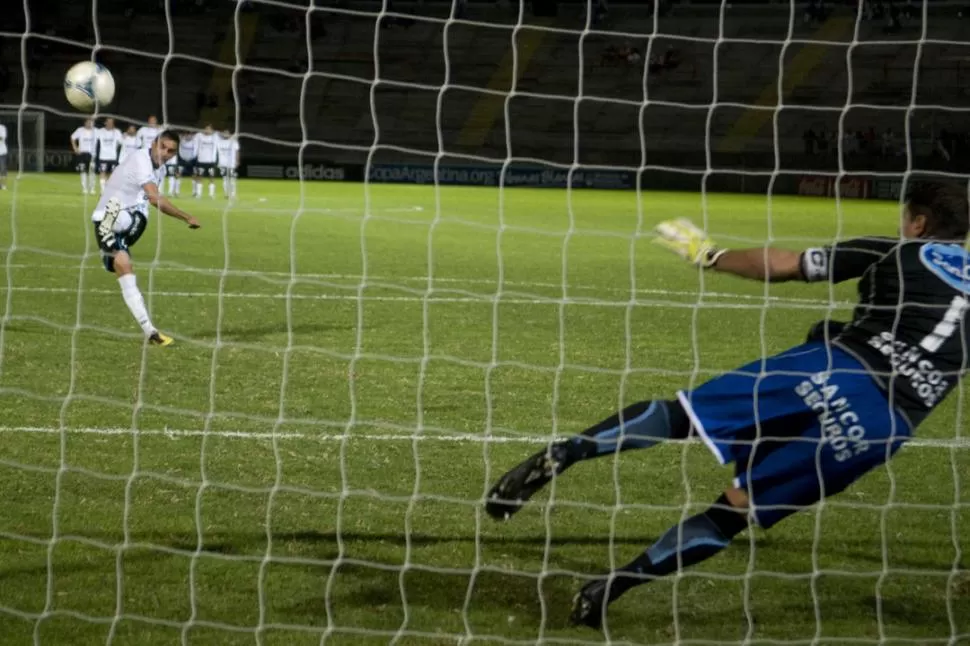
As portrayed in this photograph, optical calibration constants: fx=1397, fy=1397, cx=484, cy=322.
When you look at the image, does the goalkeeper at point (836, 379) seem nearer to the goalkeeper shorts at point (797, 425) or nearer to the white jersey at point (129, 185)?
the goalkeeper shorts at point (797, 425)

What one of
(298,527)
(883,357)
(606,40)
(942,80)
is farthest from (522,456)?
(606,40)

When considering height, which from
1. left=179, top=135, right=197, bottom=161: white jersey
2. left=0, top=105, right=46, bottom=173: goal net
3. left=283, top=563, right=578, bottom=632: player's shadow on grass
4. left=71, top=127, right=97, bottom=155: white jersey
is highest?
left=283, top=563, right=578, bottom=632: player's shadow on grass

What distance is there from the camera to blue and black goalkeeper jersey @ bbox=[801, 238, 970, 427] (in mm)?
4293

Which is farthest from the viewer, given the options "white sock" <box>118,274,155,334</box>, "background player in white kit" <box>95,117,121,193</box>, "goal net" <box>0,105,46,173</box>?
"goal net" <box>0,105,46,173</box>

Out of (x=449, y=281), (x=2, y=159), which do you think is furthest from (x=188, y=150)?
(x=449, y=281)

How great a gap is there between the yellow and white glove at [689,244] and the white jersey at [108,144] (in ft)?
81.2

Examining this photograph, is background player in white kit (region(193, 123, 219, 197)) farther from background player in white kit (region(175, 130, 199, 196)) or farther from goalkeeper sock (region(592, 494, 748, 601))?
goalkeeper sock (region(592, 494, 748, 601))

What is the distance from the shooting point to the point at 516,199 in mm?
26766

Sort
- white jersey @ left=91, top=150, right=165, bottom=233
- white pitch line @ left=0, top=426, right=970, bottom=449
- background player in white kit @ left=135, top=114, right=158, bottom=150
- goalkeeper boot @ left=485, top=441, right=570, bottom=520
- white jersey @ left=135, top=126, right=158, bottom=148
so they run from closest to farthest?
goalkeeper boot @ left=485, top=441, right=570, bottom=520 < background player in white kit @ left=135, top=114, right=158, bottom=150 < white pitch line @ left=0, top=426, right=970, bottom=449 < white jersey @ left=91, top=150, right=165, bottom=233 < white jersey @ left=135, top=126, right=158, bottom=148

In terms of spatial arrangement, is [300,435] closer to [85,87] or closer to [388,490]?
[388,490]

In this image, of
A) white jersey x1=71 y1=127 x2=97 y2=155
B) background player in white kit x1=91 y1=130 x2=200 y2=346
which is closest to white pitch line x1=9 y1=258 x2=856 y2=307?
background player in white kit x1=91 y1=130 x2=200 y2=346

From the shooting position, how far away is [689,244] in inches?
165

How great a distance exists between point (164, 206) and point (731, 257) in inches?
249

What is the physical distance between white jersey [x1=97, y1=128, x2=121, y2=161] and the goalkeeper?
24.7 metres
